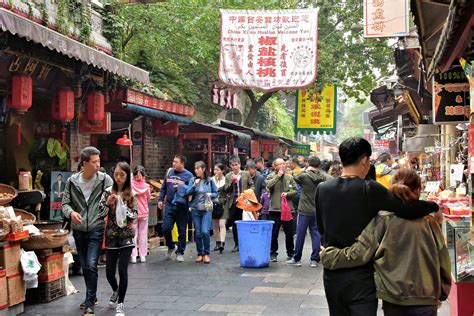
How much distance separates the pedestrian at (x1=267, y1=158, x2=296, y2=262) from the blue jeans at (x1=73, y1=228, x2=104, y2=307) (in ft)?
14.0

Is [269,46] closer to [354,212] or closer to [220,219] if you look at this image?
[220,219]

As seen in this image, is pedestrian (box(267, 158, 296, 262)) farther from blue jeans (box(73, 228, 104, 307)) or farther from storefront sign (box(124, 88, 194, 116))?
blue jeans (box(73, 228, 104, 307))

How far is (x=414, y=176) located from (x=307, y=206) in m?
5.58

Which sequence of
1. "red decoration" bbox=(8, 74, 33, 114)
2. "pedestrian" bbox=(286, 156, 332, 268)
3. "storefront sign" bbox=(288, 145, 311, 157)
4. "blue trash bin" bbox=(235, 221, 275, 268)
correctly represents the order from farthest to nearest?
1. "storefront sign" bbox=(288, 145, 311, 157)
2. "pedestrian" bbox=(286, 156, 332, 268)
3. "blue trash bin" bbox=(235, 221, 275, 268)
4. "red decoration" bbox=(8, 74, 33, 114)

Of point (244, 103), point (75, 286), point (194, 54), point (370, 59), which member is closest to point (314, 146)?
point (244, 103)

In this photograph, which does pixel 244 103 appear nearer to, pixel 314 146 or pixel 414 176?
pixel 414 176

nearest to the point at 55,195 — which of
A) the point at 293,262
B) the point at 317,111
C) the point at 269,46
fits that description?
the point at 293,262

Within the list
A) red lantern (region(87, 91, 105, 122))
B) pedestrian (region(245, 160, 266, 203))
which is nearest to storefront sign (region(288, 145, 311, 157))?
pedestrian (region(245, 160, 266, 203))

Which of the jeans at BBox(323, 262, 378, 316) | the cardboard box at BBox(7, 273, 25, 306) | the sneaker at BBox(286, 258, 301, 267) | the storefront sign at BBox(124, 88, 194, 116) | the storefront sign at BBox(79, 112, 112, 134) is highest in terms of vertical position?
the storefront sign at BBox(124, 88, 194, 116)

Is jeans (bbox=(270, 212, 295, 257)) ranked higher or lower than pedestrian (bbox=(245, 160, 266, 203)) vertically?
lower

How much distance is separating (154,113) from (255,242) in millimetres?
4876

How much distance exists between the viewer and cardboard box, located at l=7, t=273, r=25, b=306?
20.4 ft

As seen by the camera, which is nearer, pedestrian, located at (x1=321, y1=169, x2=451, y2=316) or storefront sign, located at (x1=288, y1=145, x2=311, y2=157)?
pedestrian, located at (x1=321, y1=169, x2=451, y2=316)

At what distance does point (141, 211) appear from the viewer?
32.5 ft
